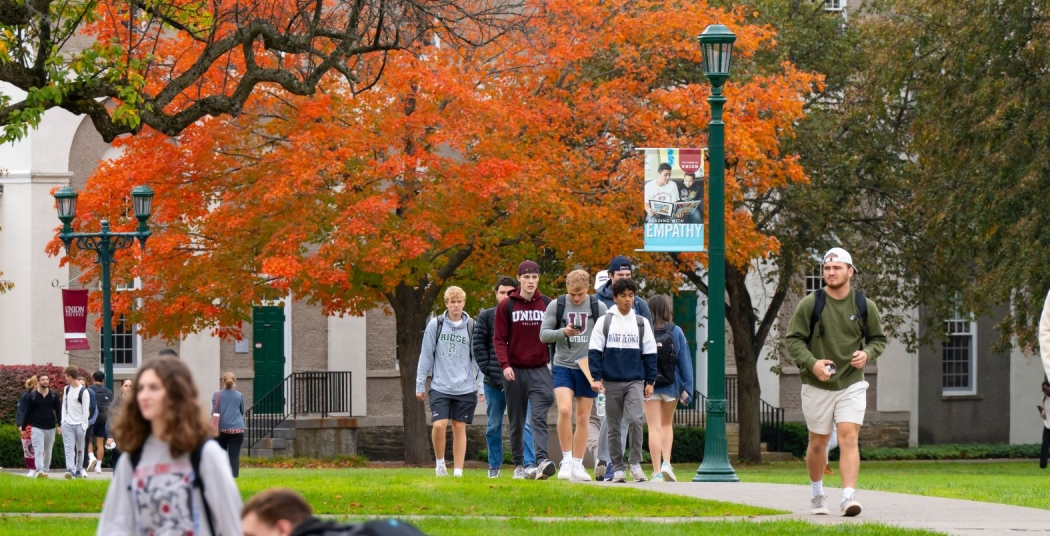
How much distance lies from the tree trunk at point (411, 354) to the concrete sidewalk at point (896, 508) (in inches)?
538

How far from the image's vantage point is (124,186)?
2617 cm

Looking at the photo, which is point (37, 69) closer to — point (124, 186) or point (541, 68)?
point (124, 186)

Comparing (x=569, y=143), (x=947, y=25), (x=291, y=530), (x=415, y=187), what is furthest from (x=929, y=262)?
(x=291, y=530)

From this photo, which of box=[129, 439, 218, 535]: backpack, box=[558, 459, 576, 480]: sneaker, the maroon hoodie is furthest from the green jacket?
box=[129, 439, 218, 535]: backpack

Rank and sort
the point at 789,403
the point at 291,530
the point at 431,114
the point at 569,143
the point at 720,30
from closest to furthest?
the point at 291,530 < the point at 720,30 < the point at 431,114 < the point at 569,143 < the point at 789,403

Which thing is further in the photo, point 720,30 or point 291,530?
point 720,30

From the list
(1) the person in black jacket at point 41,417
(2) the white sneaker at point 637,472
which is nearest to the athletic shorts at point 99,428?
(1) the person in black jacket at point 41,417

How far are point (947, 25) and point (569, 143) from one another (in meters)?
6.87

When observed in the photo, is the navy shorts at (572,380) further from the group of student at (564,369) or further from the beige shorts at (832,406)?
the beige shorts at (832,406)

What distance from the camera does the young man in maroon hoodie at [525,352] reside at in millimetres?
14812

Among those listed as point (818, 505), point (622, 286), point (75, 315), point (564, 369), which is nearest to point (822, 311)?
point (818, 505)

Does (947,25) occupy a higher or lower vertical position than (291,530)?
higher

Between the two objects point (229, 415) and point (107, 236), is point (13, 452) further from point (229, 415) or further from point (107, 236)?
point (229, 415)

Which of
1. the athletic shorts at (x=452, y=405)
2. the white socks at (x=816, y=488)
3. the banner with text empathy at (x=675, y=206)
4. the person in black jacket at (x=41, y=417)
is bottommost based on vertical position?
the person in black jacket at (x=41, y=417)
